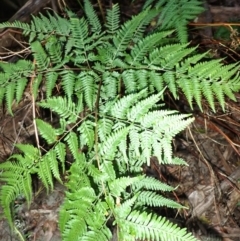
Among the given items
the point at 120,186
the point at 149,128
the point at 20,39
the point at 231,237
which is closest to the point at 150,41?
the point at 149,128

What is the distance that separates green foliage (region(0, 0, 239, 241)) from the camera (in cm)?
196

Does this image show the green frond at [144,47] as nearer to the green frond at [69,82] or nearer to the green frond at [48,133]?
the green frond at [69,82]

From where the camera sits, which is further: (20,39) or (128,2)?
(128,2)

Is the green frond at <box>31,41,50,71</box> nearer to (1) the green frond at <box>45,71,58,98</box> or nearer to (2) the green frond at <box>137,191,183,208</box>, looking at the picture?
(1) the green frond at <box>45,71,58,98</box>

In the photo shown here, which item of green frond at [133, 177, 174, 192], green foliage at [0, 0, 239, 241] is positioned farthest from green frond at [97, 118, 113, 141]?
green frond at [133, 177, 174, 192]

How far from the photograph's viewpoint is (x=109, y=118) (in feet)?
7.41

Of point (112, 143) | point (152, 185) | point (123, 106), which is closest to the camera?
point (112, 143)

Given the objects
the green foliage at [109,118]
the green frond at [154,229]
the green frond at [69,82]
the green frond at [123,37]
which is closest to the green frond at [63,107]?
the green foliage at [109,118]

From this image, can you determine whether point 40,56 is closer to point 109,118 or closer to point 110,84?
point 110,84

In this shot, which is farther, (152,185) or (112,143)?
(152,185)

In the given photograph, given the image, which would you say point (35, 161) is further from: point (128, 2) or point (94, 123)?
point (128, 2)

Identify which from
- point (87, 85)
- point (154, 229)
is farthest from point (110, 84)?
point (154, 229)

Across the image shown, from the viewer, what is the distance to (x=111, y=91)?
2.34 metres

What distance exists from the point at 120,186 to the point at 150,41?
95cm
